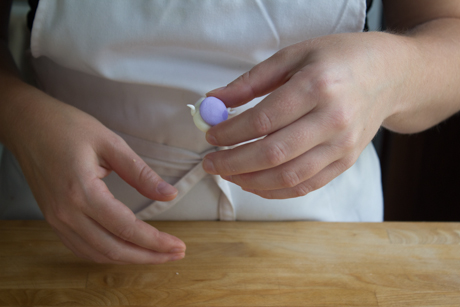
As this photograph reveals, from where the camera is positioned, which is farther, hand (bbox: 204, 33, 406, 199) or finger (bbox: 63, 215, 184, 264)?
finger (bbox: 63, 215, 184, 264)

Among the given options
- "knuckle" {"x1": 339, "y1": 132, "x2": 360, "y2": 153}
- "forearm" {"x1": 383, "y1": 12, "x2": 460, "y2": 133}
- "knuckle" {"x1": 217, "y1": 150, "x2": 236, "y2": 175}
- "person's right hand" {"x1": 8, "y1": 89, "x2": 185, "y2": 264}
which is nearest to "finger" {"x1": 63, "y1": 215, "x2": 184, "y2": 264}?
"person's right hand" {"x1": 8, "y1": 89, "x2": 185, "y2": 264}

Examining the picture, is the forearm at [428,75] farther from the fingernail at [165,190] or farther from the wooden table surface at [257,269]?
the fingernail at [165,190]

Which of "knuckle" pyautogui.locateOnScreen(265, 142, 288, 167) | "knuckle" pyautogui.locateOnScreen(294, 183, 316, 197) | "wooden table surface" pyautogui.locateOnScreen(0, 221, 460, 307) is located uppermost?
"knuckle" pyautogui.locateOnScreen(265, 142, 288, 167)

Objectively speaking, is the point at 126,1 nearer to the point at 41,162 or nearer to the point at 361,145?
the point at 41,162

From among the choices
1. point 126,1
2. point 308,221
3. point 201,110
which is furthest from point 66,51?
point 308,221

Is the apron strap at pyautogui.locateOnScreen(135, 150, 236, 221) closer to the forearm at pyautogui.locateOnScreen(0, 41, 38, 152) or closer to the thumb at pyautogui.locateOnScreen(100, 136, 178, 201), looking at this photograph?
the thumb at pyautogui.locateOnScreen(100, 136, 178, 201)

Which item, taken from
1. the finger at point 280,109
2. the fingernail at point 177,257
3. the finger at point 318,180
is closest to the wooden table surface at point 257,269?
the fingernail at point 177,257
